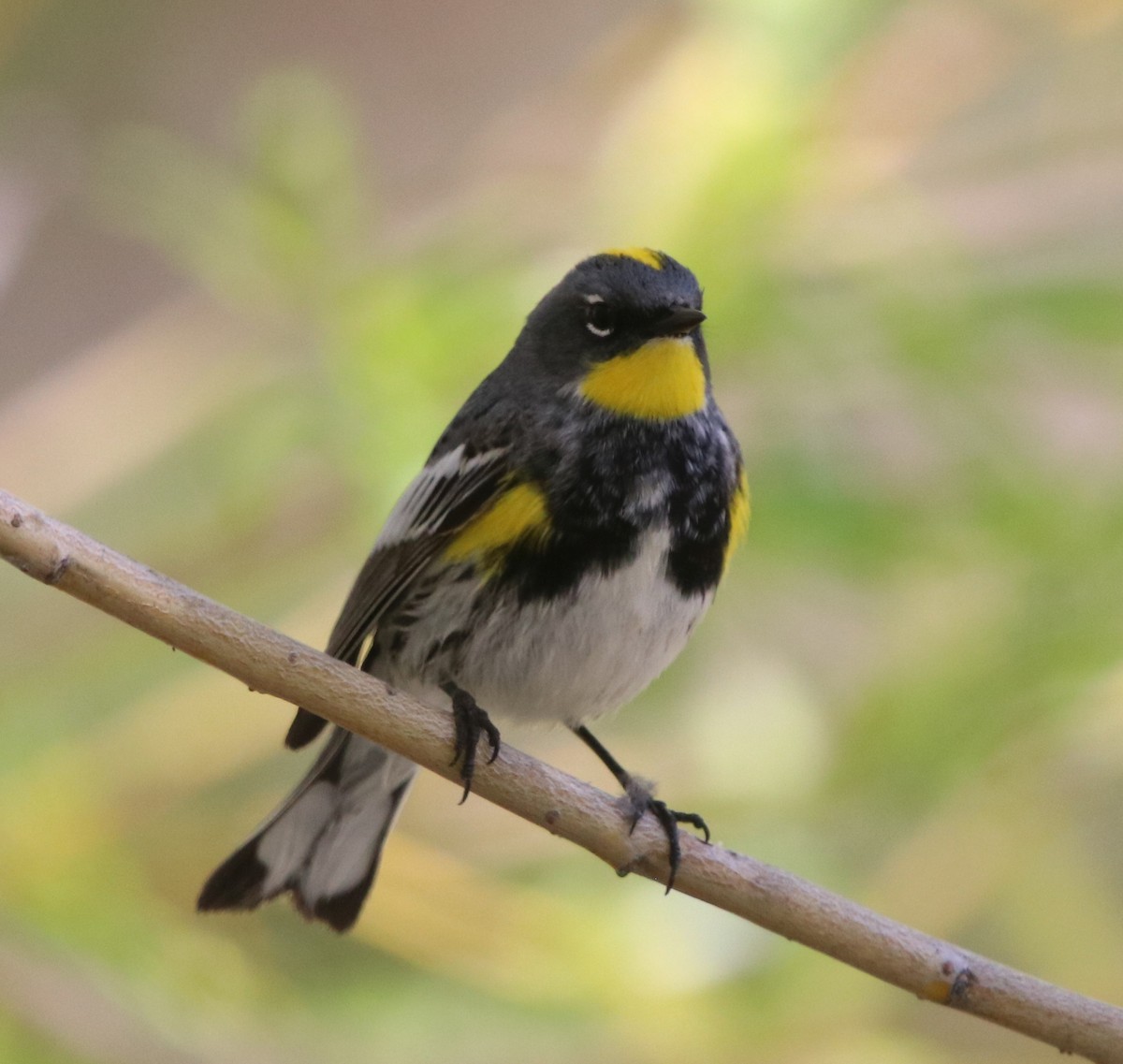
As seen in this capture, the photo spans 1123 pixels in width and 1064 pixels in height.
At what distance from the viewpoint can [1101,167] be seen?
13.3 ft

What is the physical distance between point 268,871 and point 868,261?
6.63ft

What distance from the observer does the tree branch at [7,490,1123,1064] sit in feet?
7.72

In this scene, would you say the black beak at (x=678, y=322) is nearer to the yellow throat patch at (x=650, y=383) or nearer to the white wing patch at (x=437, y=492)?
the yellow throat patch at (x=650, y=383)

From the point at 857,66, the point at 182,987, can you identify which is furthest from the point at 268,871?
the point at 857,66

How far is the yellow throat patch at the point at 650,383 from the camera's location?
3.17 m

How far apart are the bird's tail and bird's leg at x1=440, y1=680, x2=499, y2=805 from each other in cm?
55

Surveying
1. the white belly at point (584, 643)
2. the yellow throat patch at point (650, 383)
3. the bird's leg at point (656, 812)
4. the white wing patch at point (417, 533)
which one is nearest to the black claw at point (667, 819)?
the bird's leg at point (656, 812)

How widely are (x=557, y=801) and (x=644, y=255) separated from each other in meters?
1.22

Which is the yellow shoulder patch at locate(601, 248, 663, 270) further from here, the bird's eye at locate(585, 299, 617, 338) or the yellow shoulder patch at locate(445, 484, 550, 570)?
the yellow shoulder patch at locate(445, 484, 550, 570)

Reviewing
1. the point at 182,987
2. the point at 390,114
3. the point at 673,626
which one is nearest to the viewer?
the point at 673,626

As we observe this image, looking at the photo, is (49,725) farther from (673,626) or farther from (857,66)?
(857,66)

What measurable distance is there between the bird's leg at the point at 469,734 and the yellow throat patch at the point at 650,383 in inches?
25.3

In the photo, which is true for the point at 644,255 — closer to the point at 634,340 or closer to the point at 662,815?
the point at 634,340

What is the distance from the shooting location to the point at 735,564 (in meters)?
3.93
